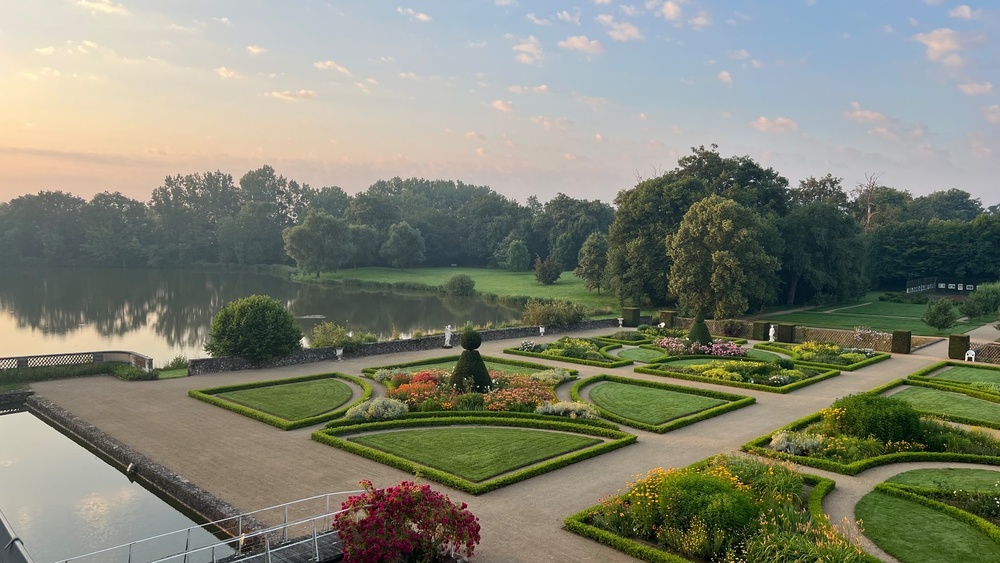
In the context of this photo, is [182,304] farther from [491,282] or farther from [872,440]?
[872,440]

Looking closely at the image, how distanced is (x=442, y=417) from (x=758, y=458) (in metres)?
8.42

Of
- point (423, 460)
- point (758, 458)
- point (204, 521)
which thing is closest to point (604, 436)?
point (758, 458)

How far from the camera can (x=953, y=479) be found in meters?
14.2

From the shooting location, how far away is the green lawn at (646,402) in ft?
64.3

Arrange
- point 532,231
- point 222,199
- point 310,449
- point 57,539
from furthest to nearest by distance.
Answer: point 222,199, point 532,231, point 310,449, point 57,539

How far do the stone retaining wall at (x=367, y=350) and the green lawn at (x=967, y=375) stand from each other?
62.5 feet

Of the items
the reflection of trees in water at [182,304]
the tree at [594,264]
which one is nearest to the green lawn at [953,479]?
the reflection of trees in water at [182,304]

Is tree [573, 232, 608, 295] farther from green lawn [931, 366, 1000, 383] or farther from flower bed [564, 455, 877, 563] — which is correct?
flower bed [564, 455, 877, 563]

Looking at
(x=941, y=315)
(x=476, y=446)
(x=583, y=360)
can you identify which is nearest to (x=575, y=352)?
(x=583, y=360)

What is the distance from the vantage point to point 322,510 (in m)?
12.0

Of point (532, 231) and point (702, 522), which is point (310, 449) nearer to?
point (702, 522)

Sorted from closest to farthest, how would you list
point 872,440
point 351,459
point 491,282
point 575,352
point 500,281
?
point 351,459
point 872,440
point 575,352
point 491,282
point 500,281

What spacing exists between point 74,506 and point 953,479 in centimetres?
1913

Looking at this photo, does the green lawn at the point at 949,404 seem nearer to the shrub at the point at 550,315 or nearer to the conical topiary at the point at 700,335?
the conical topiary at the point at 700,335
